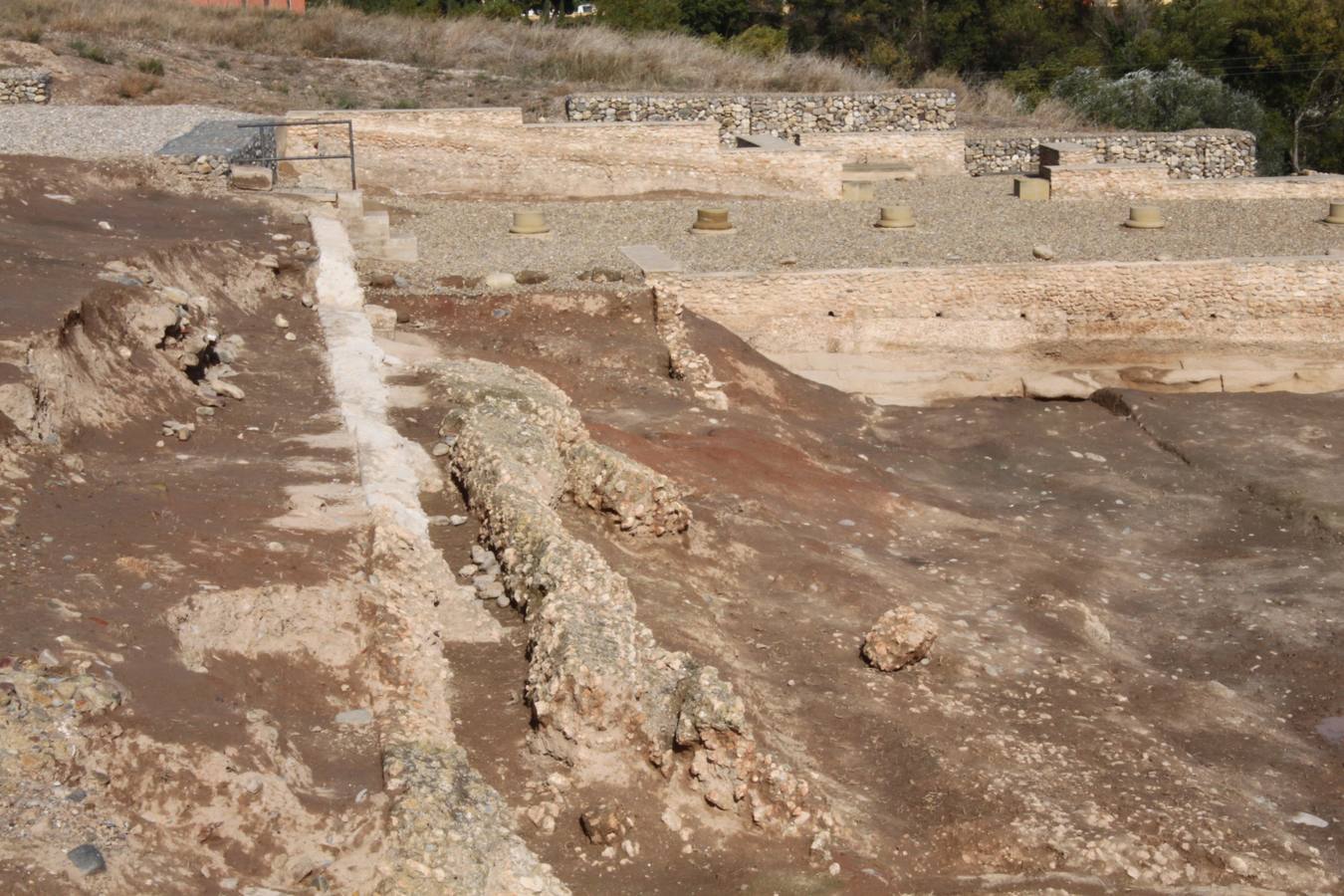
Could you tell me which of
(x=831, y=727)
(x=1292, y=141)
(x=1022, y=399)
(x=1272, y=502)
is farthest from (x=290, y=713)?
(x=1292, y=141)

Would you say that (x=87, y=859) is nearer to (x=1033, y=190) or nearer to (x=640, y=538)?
(x=640, y=538)

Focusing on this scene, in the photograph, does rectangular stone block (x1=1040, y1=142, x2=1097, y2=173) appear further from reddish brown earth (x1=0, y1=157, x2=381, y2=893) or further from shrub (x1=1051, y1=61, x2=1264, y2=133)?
reddish brown earth (x1=0, y1=157, x2=381, y2=893)

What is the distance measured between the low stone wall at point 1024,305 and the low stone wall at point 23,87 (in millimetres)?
11860

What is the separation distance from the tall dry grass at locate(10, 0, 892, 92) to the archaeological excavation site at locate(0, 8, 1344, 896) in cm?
771

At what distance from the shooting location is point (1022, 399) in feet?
54.2

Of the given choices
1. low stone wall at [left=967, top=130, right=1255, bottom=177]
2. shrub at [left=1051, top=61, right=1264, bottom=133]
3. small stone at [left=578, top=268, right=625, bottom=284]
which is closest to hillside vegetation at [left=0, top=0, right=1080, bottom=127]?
low stone wall at [left=967, top=130, right=1255, bottom=177]

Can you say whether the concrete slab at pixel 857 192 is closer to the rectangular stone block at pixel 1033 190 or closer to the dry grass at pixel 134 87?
the rectangular stone block at pixel 1033 190

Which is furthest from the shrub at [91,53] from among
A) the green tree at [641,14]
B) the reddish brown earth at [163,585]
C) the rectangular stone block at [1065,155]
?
the reddish brown earth at [163,585]

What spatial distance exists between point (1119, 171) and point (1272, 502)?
9.31 m

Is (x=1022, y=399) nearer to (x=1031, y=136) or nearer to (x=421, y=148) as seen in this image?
(x=421, y=148)

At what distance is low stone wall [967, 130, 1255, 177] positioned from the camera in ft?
81.6

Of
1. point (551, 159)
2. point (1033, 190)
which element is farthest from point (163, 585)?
point (1033, 190)

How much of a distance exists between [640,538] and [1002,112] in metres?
20.7

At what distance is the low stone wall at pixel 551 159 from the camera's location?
19.7 meters
